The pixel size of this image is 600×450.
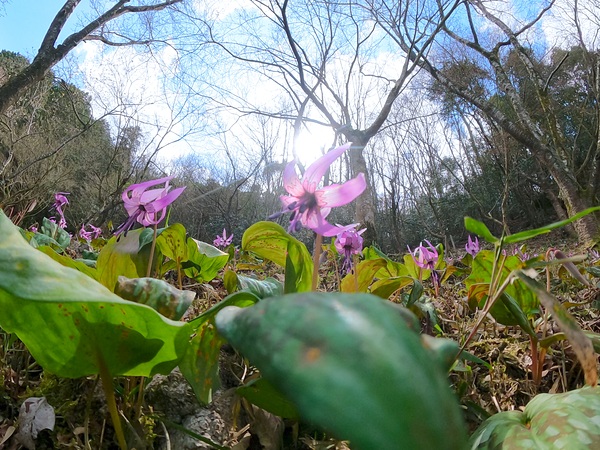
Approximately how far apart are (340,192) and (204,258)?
70 cm

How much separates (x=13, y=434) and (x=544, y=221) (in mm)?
13665

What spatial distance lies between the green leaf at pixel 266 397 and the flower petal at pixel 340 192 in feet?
1.01

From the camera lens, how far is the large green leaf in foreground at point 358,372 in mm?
225

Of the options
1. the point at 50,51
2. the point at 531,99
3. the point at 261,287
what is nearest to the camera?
the point at 261,287

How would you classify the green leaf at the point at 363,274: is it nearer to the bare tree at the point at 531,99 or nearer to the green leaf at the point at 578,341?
the green leaf at the point at 578,341

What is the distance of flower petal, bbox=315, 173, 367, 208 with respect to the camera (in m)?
0.64

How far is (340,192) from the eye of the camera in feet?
2.21

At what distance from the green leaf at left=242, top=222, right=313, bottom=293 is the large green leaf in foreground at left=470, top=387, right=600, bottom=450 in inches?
15.4

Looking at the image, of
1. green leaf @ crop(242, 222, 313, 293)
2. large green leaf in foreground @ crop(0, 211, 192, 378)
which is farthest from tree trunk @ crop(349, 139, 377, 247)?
large green leaf in foreground @ crop(0, 211, 192, 378)

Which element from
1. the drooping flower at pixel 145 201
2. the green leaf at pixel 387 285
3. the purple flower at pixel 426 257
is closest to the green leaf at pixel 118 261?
the drooping flower at pixel 145 201

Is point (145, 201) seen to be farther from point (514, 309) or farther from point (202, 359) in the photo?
point (514, 309)

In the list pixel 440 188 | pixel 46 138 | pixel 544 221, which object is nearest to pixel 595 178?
pixel 544 221

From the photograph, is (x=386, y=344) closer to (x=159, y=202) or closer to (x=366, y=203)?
(x=159, y=202)

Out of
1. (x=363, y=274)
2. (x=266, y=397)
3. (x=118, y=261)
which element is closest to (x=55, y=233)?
(x=118, y=261)
